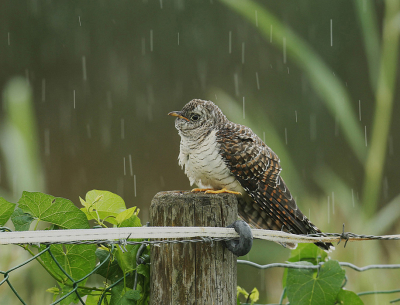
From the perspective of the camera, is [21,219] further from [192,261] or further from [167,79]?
[167,79]

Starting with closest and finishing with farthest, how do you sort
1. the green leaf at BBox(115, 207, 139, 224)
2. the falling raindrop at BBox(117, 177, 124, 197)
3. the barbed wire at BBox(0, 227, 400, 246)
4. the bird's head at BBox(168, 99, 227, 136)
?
the barbed wire at BBox(0, 227, 400, 246) < the green leaf at BBox(115, 207, 139, 224) < the bird's head at BBox(168, 99, 227, 136) < the falling raindrop at BBox(117, 177, 124, 197)

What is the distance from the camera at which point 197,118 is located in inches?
80.3

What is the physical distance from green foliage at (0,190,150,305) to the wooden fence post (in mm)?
84

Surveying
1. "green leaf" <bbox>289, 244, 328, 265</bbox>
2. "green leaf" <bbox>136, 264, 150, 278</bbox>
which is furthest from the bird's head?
"green leaf" <bbox>136, 264, 150, 278</bbox>

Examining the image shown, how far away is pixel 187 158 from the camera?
6.63 ft

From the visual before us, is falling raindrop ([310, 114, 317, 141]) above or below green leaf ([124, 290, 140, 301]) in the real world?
above

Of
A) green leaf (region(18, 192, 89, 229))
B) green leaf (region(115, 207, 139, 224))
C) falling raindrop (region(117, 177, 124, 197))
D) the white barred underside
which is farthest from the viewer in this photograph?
falling raindrop (region(117, 177, 124, 197))

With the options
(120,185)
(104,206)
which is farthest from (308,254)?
(120,185)

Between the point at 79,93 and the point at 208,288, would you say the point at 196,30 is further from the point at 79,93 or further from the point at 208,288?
the point at 208,288

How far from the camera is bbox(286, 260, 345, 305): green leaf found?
133cm

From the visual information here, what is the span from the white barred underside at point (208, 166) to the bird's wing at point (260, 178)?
0.09ft

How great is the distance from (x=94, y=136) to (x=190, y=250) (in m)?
5.66

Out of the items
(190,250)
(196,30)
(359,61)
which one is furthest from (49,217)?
(359,61)

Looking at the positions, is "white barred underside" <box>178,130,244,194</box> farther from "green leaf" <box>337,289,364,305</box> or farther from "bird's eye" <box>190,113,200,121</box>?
"green leaf" <box>337,289,364,305</box>
